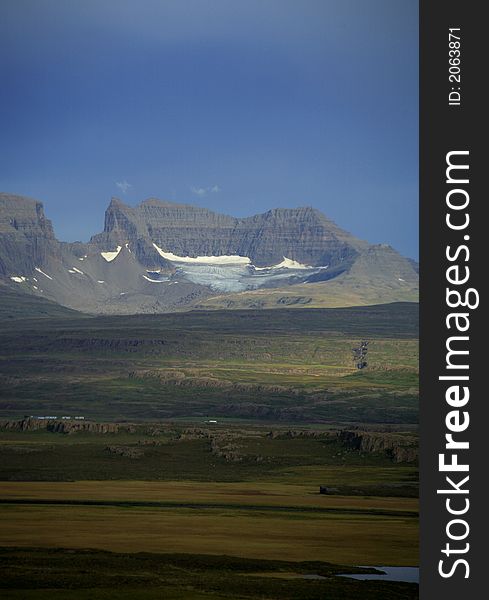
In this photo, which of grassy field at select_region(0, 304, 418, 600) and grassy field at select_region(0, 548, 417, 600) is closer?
grassy field at select_region(0, 548, 417, 600)

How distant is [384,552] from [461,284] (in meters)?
36.6

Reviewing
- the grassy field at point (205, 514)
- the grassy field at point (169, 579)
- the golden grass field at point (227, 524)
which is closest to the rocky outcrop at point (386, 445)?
the grassy field at point (205, 514)

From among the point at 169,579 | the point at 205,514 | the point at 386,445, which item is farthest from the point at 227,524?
the point at 386,445

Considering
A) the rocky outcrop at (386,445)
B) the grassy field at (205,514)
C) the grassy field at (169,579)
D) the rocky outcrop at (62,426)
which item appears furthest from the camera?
the rocky outcrop at (62,426)

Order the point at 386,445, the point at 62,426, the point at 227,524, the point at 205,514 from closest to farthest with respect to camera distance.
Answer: the point at 227,524
the point at 205,514
the point at 386,445
the point at 62,426

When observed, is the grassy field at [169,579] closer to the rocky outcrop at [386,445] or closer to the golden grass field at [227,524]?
the golden grass field at [227,524]

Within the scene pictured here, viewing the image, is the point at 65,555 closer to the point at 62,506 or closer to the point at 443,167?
the point at 62,506

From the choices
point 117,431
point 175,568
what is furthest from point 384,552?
point 117,431

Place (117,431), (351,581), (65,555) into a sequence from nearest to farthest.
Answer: (351,581)
(65,555)
(117,431)

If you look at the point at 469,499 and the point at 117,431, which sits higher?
the point at 117,431

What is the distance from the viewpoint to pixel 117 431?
177250 mm

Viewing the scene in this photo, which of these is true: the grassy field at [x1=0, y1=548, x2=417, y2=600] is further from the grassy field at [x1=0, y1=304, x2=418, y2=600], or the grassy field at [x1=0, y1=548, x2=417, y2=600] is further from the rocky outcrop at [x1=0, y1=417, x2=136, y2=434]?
the rocky outcrop at [x1=0, y1=417, x2=136, y2=434]

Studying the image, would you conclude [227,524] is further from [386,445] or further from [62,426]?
[62,426]

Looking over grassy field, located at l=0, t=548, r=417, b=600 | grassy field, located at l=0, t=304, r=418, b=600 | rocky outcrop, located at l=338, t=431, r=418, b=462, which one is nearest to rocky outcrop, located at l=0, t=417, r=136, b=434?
grassy field, located at l=0, t=304, r=418, b=600
